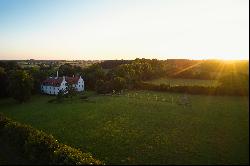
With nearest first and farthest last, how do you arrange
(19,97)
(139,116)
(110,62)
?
(139,116)
(19,97)
(110,62)

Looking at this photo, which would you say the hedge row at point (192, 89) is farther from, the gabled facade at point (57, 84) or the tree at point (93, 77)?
the gabled facade at point (57, 84)

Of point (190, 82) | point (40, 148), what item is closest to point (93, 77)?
point (190, 82)

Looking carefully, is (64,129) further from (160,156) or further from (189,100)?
(189,100)

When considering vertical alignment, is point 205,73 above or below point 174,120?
above

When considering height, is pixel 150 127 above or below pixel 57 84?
below

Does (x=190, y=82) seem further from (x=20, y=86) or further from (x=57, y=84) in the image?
(x=20, y=86)

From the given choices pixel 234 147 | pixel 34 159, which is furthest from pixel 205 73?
pixel 34 159

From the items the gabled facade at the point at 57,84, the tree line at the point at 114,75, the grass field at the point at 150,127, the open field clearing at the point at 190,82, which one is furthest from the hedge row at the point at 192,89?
the gabled facade at the point at 57,84
